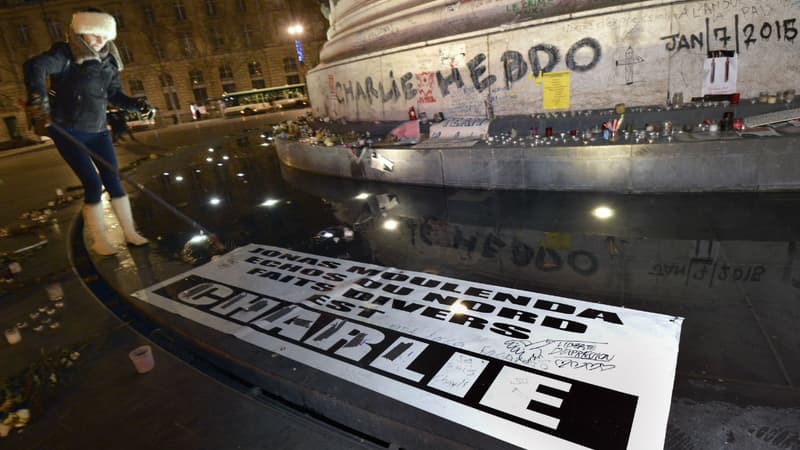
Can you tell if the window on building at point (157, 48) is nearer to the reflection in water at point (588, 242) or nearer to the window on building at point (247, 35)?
the window on building at point (247, 35)

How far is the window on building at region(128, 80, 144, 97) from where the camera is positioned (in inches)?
2078

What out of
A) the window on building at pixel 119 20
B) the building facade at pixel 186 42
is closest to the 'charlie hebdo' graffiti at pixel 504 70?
the building facade at pixel 186 42

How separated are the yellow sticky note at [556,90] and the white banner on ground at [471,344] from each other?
150 inches

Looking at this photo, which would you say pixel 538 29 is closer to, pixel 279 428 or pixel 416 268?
pixel 416 268

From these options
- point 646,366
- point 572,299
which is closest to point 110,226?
point 572,299

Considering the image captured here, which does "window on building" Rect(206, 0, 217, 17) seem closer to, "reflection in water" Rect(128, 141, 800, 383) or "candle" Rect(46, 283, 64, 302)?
"reflection in water" Rect(128, 141, 800, 383)

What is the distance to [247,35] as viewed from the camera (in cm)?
5450

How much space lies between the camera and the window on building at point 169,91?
53781mm

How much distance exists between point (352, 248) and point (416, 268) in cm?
91

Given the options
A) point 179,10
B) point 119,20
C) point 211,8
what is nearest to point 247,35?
point 211,8

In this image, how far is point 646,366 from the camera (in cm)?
225

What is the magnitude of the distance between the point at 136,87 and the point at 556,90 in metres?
60.7

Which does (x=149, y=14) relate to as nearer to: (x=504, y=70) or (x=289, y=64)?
(x=289, y=64)

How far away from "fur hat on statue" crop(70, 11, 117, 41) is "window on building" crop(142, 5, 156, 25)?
59.0 metres
